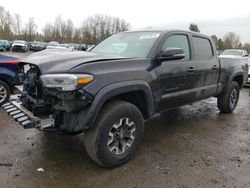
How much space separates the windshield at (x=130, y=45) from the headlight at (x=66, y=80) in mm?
1132

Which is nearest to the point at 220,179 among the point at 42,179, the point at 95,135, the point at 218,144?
the point at 218,144

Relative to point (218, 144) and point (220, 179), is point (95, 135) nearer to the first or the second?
point (220, 179)

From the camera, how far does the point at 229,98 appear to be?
591 centimetres

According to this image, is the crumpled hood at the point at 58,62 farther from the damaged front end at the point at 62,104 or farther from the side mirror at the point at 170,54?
the side mirror at the point at 170,54

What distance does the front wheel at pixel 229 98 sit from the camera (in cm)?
580

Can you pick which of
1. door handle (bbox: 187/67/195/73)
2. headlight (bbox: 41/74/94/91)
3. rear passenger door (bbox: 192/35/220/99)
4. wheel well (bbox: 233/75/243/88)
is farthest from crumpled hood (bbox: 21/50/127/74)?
wheel well (bbox: 233/75/243/88)

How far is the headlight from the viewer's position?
273 centimetres

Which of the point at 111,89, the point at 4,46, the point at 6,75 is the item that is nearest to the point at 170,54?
the point at 111,89

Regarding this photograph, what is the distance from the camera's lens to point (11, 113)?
3338mm

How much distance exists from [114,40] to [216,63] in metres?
2.21

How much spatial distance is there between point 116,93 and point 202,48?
2.62m

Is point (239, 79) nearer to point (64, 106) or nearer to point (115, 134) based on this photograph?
point (115, 134)

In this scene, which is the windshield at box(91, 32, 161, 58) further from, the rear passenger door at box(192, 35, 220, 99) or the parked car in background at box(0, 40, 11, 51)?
the parked car in background at box(0, 40, 11, 51)

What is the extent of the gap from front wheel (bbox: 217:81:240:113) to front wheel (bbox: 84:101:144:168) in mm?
3140
